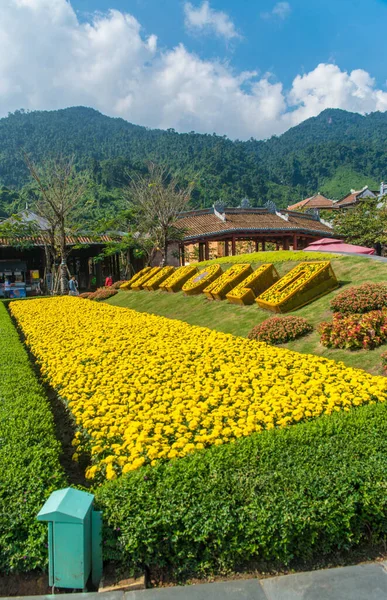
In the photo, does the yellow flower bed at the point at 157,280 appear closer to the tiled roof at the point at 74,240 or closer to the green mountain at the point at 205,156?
the tiled roof at the point at 74,240

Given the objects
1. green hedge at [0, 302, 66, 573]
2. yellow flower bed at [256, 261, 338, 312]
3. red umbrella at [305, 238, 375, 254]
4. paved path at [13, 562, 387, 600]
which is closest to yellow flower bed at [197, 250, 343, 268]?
yellow flower bed at [256, 261, 338, 312]

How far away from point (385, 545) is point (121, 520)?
1.66 meters

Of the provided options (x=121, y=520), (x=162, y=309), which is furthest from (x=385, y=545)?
(x=162, y=309)

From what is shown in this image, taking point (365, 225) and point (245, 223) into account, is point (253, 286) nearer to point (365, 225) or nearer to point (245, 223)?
point (365, 225)

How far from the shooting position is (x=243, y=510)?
2684 mm

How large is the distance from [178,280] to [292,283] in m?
5.70

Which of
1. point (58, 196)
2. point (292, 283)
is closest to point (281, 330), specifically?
point (292, 283)

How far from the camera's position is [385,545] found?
9.52ft

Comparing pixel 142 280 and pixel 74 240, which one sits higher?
pixel 74 240

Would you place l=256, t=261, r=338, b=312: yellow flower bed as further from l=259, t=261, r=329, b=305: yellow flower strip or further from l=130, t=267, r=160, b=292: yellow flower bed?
l=130, t=267, r=160, b=292: yellow flower bed

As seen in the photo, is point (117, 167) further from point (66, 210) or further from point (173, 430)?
point (173, 430)

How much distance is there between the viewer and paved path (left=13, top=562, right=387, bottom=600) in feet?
7.97

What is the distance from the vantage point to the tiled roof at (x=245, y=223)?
87.7 feet

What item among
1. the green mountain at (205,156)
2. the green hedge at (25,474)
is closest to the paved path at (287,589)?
the green hedge at (25,474)
